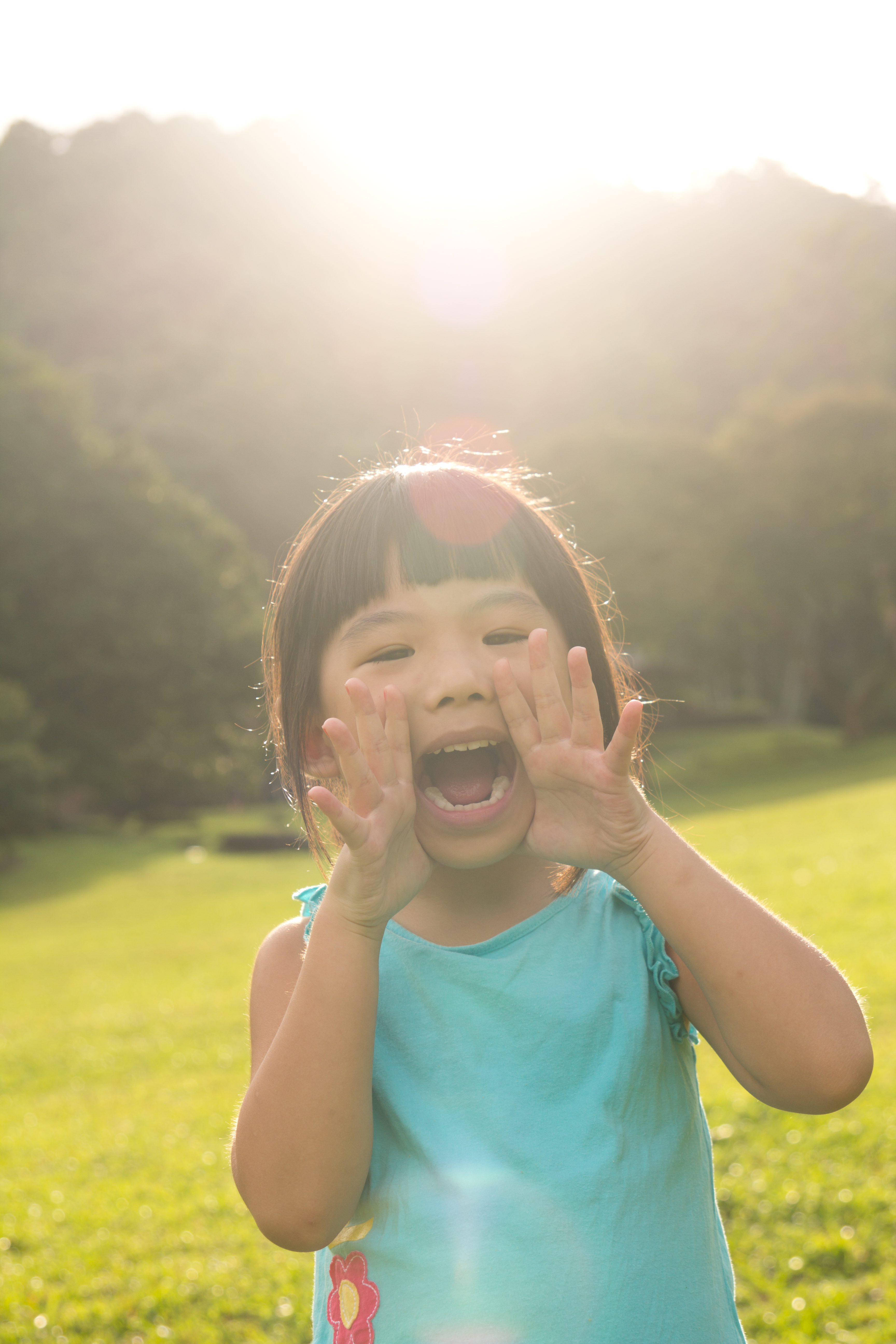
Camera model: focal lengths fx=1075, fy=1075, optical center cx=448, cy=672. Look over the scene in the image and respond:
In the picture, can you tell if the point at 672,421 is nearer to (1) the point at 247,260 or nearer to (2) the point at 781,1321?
(1) the point at 247,260

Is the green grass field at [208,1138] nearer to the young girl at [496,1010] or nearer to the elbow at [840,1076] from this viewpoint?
the young girl at [496,1010]

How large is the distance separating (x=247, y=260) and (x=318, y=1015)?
7002cm

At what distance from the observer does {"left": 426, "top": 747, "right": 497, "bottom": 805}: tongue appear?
5.29 ft

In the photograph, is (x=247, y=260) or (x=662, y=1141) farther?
(x=247, y=260)

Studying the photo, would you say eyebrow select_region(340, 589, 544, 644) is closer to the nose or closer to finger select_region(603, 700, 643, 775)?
the nose

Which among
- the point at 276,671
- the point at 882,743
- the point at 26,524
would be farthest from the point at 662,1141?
the point at 882,743

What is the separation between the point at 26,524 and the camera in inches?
869

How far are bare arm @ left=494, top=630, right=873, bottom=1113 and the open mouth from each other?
0.10 meters

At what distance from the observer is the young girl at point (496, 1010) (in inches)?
55.6

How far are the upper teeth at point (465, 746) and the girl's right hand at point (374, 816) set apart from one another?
8cm

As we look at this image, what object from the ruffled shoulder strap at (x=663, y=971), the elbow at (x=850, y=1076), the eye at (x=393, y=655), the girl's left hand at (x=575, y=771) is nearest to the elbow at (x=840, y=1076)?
the elbow at (x=850, y=1076)

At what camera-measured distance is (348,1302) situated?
1.48m

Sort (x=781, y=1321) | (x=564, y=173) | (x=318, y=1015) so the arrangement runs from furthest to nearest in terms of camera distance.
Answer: (x=564, y=173)
(x=781, y=1321)
(x=318, y=1015)

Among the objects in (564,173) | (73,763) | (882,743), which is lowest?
(882,743)
